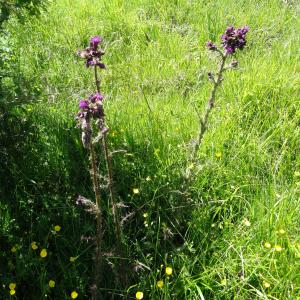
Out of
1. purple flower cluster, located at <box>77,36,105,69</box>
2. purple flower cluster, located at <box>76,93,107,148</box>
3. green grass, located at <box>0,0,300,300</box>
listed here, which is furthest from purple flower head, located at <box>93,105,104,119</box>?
green grass, located at <box>0,0,300,300</box>

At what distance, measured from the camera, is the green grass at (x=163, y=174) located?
6.35 ft

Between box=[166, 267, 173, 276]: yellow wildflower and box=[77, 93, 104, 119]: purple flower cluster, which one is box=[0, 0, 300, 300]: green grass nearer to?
box=[166, 267, 173, 276]: yellow wildflower

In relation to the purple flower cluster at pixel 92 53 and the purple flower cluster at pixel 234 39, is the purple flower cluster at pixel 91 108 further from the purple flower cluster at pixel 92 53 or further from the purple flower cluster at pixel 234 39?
the purple flower cluster at pixel 234 39

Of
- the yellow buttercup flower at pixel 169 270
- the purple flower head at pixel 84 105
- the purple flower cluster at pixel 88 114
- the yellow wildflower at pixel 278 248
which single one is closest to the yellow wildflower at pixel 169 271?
the yellow buttercup flower at pixel 169 270

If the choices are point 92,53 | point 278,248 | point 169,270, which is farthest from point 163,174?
point 92,53

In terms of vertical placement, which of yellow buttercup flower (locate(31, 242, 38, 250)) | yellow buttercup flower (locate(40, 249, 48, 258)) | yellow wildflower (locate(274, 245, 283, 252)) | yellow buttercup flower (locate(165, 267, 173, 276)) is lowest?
yellow buttercup flower (locate(165, 267, 173, 276))

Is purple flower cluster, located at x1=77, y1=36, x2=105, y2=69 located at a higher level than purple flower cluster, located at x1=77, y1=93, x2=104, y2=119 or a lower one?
higher

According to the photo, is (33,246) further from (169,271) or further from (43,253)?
(169,271)

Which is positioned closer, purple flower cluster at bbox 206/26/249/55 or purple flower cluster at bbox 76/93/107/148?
purple flower cluster at bbox 76/93/107/148

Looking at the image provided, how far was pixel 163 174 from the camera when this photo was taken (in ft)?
7.97

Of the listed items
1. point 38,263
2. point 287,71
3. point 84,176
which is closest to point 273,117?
point 287,71

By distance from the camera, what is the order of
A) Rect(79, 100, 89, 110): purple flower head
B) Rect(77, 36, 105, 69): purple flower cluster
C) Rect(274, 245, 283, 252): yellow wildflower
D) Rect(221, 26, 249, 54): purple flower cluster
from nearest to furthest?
Rect(79, 100, 89, 110): purple flower head, Rect(77, 36, 105, 69): purple flower cluster, Rect(274, 245, 283, 252): yellow wildflower, Rect(221, 26, 249, 54): purple flower cluster

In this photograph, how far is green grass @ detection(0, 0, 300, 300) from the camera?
194 cm

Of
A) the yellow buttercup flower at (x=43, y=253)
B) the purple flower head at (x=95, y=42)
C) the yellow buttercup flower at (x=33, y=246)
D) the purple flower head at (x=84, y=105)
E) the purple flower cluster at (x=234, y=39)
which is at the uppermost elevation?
the purple flower head at (x=95, y=42)
